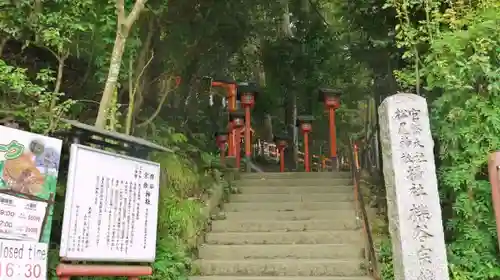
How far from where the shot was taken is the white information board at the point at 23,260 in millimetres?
4195

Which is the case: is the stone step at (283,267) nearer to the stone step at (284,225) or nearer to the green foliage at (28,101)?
the stone step at (284,225)

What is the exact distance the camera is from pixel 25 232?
14.6 ft

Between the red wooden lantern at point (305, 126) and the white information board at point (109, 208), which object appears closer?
the white information board at point (109, 208)

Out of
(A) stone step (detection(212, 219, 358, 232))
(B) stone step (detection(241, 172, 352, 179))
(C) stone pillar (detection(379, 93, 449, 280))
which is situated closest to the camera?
(C) stone pillar (detection(379, 93, 449, 280))

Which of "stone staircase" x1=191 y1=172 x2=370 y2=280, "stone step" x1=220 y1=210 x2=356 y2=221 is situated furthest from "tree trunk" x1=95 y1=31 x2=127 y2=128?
"stone step" x1=220 y1=210 x2=356 y2=221

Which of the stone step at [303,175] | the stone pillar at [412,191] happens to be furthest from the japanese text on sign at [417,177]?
the stone step at [303,175]

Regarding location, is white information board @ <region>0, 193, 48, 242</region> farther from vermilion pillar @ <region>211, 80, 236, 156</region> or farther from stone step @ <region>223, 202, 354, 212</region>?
vermilion pillar @ <region>211, 80, 236, 156</region>

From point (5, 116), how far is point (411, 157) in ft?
15.3

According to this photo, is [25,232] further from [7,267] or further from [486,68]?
[486,68]

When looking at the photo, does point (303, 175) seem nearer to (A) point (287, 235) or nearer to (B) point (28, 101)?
(A) point (287, 235)

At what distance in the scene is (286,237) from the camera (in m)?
7.45

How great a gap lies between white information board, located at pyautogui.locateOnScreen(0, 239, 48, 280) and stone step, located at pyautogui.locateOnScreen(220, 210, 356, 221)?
3991mm

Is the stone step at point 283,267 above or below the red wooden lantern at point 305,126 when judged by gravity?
below

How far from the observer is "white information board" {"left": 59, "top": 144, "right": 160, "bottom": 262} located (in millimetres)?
4746
